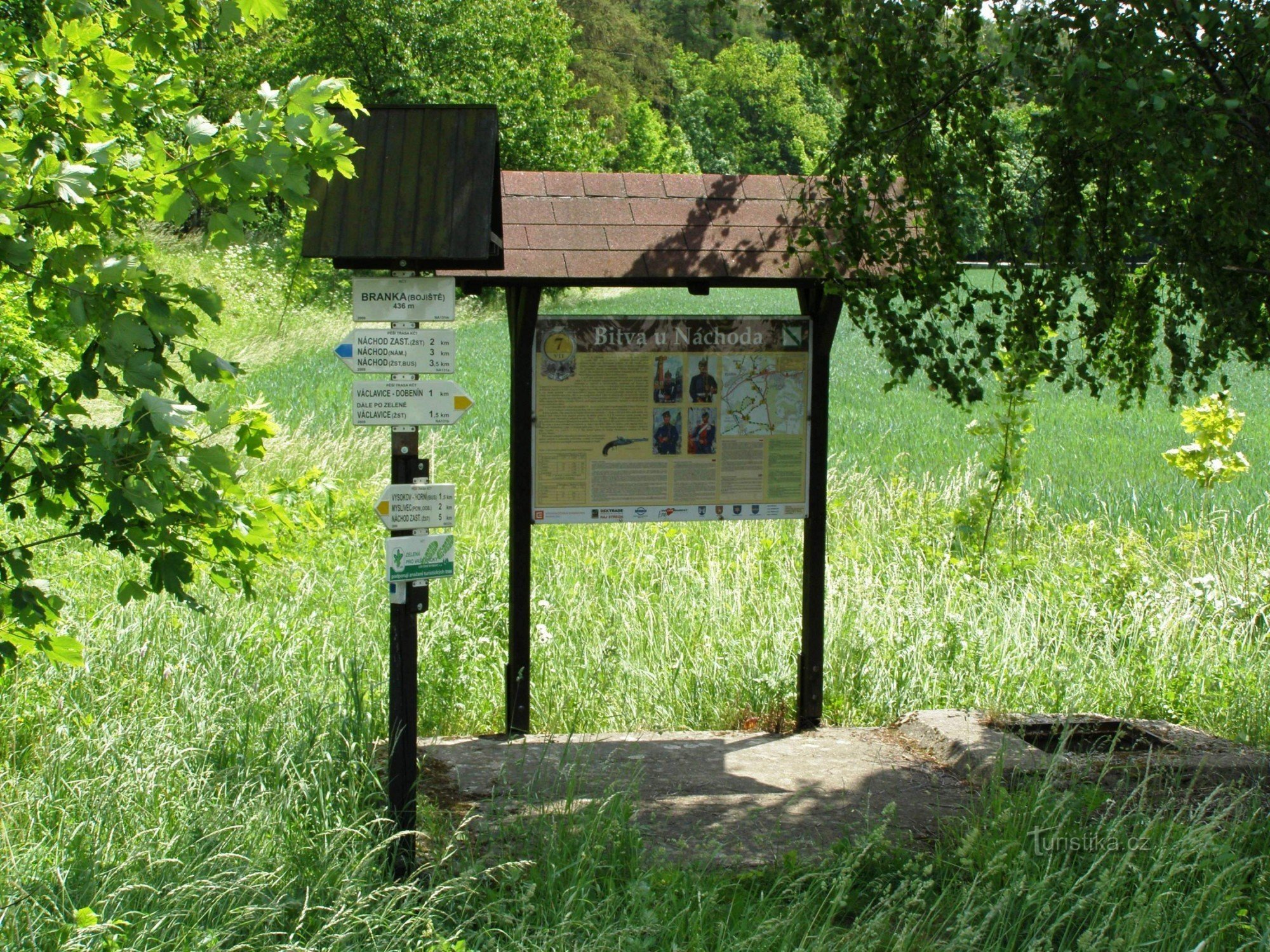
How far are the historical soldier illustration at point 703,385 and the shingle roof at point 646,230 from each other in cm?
45

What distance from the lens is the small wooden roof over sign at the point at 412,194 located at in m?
3.77

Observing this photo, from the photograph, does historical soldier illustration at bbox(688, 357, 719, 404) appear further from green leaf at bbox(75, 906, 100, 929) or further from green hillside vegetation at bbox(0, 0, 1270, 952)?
green leaf at bbox(75, 906, 100, 929)

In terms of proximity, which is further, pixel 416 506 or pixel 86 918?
pixel 416 506

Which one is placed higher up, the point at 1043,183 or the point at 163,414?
the point at 1043,183

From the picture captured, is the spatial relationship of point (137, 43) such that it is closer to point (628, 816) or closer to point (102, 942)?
point (102, 942)

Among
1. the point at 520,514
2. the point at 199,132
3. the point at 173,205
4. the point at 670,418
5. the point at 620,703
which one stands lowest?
the point at 620,703

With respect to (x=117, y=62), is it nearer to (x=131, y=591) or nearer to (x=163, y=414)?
(x=163, y=414)

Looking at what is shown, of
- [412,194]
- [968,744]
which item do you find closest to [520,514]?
[412,194]

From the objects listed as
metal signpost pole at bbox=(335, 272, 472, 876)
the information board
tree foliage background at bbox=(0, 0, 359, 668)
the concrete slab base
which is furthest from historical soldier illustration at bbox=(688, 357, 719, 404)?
tree foliage background at bbox=(0, 0, 359, 668)

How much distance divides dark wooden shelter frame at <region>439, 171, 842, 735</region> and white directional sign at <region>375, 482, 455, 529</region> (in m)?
1.19

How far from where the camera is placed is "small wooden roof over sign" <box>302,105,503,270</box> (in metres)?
3.77

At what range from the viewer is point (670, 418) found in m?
5.42

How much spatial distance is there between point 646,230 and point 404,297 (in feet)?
5.18

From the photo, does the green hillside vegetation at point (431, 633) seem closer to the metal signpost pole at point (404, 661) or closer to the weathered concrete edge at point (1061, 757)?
the metal signpost pole at point (404, 661)
